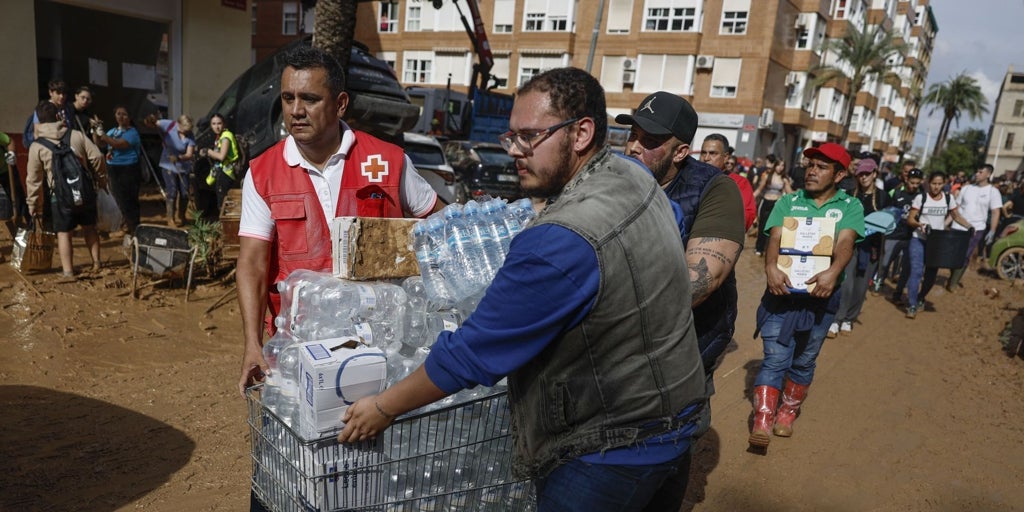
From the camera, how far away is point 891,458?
5.00 metres

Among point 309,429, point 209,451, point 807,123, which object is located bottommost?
point 209,451

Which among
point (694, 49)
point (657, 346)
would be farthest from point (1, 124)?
point (694, 49)

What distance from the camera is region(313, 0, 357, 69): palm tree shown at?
7906mm

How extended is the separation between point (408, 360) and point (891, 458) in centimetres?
444

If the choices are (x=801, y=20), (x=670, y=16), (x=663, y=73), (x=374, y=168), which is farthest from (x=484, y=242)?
(x=801, y=20)

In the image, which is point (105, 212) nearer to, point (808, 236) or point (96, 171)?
point (96, 171)

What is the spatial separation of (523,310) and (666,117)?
1818mm

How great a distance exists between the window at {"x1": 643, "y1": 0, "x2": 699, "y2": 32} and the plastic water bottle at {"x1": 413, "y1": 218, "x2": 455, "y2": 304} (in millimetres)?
39409

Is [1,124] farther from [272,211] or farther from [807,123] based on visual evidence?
[807,123]

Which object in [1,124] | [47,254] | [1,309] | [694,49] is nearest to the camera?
[1,309]

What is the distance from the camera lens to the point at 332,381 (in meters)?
1.96

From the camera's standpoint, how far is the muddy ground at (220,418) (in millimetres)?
3998

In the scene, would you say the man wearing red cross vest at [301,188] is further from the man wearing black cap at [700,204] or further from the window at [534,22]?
the window at [534,22]

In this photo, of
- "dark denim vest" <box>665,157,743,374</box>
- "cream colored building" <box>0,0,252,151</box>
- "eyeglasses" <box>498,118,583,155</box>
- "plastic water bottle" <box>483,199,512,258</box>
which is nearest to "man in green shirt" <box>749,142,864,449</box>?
"dark denim vest" <box>665,157,743,374</box>
